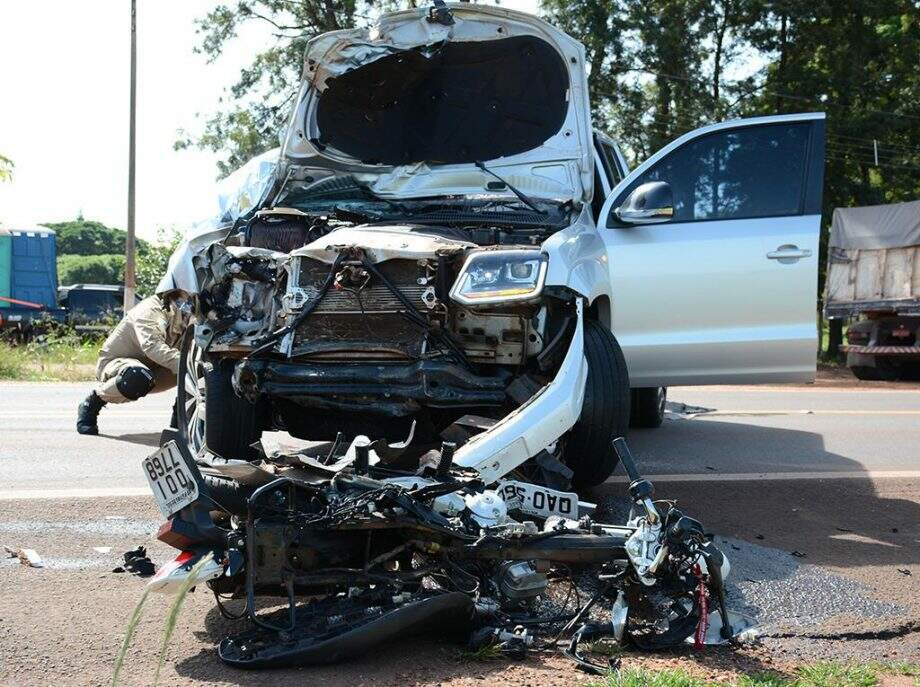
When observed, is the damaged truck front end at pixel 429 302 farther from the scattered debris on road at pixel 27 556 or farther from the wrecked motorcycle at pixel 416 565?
the scattered debris on road at pixel 27 556

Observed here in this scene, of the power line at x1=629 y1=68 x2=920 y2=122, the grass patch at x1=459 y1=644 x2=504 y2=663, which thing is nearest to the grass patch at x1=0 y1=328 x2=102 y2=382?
the grass patch at x1=459 y1=644 x2=504 y2=663

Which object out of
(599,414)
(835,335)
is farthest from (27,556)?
(835,335)

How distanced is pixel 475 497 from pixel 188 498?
0.97m

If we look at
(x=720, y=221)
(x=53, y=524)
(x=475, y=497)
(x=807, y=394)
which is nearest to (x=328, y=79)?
(x=720, y=221)

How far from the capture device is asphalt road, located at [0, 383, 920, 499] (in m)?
6.46

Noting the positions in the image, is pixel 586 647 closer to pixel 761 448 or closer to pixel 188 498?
pixel 188 498

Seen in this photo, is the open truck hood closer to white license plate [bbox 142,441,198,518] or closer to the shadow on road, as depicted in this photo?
the shadow on road

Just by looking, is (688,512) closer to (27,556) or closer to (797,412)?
(27,556)

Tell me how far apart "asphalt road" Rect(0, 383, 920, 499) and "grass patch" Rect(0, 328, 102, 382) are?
8.92 ft

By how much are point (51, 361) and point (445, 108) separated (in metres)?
11.6

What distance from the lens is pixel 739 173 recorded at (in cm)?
650

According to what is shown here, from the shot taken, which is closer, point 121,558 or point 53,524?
point 121,558

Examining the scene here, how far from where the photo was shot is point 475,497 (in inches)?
146

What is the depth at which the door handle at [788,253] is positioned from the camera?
6348 mm
